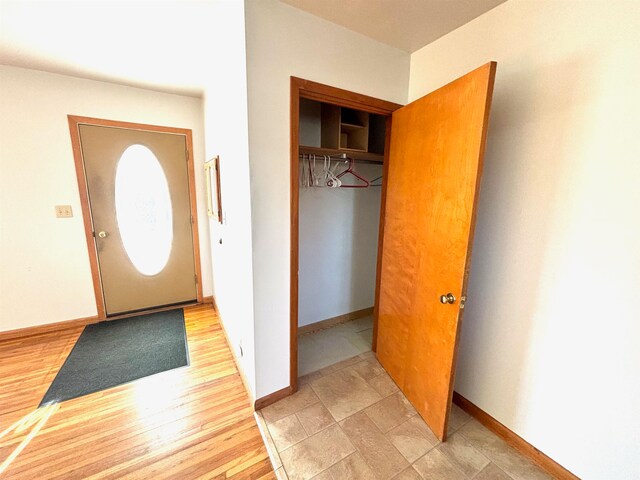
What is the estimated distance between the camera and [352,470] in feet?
4.17

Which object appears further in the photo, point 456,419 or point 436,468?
point 456,419

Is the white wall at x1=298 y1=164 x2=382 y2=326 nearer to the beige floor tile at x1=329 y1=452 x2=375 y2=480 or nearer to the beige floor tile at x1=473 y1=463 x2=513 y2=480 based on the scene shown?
the beige floor tile at x1=329 y1=452 x2=375 y2=480

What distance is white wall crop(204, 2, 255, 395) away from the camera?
1.37 m

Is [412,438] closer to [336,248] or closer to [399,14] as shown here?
[336,248]

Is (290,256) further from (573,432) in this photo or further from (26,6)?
(26,6)

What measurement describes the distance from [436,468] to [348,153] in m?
2.07

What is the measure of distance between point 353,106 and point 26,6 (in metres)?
1.86

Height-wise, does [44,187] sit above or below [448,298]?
above

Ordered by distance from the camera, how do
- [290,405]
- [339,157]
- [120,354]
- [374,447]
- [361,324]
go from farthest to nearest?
[361,324]
[339,157]
[120,354]
[290,405]
[374,447]

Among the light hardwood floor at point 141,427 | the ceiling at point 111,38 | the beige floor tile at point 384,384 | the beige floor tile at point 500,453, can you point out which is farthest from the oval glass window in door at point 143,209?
the beige floor tile at point 500,453

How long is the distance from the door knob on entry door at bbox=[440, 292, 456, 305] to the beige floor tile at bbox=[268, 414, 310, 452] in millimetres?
1089

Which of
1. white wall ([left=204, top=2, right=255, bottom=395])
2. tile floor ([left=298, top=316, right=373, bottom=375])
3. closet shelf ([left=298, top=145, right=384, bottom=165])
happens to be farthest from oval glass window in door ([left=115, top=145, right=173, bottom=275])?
tile floor ([left=298, top=316, right=373, bottom=375])

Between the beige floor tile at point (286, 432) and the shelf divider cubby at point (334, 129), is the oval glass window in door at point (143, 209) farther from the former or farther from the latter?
the beige floor tile at point (286, 432)

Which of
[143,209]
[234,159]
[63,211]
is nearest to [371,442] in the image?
[234,159]
